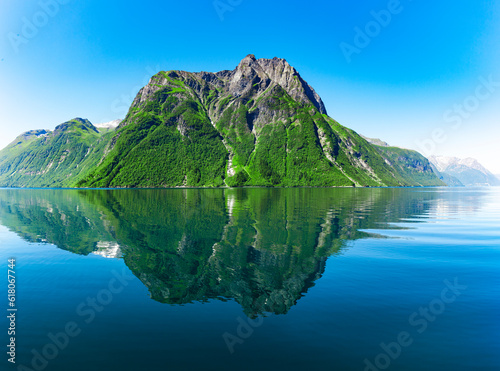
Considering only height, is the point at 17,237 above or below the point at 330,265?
below

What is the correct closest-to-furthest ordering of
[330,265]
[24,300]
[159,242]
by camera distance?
[24,300], [330,265], [159,242]

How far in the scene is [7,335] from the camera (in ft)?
50.5

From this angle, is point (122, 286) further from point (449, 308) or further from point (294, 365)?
point (449, 308)

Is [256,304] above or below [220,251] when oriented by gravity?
above

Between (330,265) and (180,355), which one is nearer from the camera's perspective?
(180,355)

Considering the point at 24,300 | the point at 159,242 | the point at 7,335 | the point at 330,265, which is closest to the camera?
the point at 7,335

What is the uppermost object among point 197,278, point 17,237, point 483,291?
point 483,291

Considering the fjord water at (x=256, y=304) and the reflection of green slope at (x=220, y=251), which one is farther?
the reflection of green slope at (x=220, y=251)

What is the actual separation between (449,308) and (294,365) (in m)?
14.0

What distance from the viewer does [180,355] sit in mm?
13148

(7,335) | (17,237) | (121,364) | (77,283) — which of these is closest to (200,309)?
(121,364)

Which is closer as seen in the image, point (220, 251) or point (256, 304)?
point (256, 304)

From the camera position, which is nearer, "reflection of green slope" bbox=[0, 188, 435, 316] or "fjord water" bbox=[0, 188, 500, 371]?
"fjord water" bbox=[0, 188, 500, 371]

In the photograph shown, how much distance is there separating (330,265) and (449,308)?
36.8 feet
